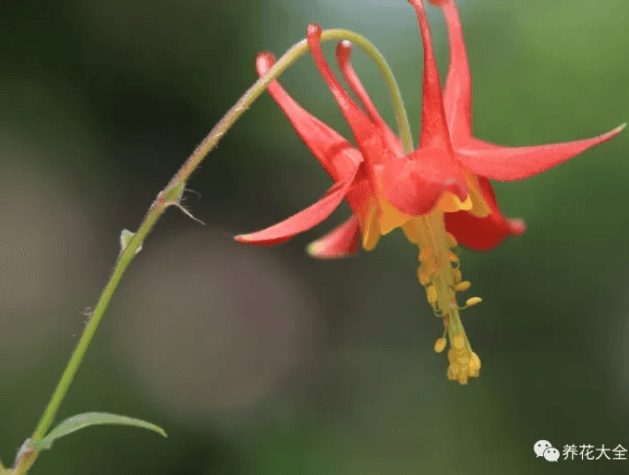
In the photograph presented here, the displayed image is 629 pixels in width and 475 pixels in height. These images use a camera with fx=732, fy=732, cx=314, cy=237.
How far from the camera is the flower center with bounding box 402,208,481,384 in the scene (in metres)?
1.54

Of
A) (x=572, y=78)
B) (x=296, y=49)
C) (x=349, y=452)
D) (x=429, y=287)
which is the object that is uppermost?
(x=572, y=78)

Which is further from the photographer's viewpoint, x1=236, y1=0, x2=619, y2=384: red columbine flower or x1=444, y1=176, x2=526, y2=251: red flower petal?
x1=444, y1=176, x2=526, y2=251: red flower petal

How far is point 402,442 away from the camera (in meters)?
7.58

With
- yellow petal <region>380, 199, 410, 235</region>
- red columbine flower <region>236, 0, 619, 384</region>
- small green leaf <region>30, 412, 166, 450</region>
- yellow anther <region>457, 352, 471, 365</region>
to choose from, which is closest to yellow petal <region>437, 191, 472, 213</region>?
red columbine flower <region>236, 0, 619, 384</region>

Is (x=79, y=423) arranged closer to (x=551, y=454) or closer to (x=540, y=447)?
(x=551, y=454)

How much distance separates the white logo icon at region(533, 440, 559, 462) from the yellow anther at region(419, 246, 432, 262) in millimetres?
6012

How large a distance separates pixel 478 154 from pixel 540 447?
6.58 metres

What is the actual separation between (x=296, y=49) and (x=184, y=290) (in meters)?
7.45

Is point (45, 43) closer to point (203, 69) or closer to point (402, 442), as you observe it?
point (203, 69)

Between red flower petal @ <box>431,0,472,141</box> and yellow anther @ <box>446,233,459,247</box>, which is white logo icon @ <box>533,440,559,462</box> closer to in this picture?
yellow anther @ <box>446,233,459,247</box>

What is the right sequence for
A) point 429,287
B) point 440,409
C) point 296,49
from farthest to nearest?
point 440,409, point 429,287, point 296,49

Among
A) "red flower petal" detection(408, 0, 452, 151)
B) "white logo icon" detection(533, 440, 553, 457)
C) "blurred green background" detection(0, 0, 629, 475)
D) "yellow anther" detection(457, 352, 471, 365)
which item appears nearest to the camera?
"red flower petal" detection(408, 0, 452, 151)

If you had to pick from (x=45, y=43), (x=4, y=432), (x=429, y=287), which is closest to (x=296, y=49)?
(x=429, y=287)

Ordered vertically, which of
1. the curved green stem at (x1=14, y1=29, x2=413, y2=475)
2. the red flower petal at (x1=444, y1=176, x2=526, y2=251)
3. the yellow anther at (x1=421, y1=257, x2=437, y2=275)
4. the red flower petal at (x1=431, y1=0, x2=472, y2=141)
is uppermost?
the red flower petal at (x1=431, y1=0, x2=472, y2=141)
